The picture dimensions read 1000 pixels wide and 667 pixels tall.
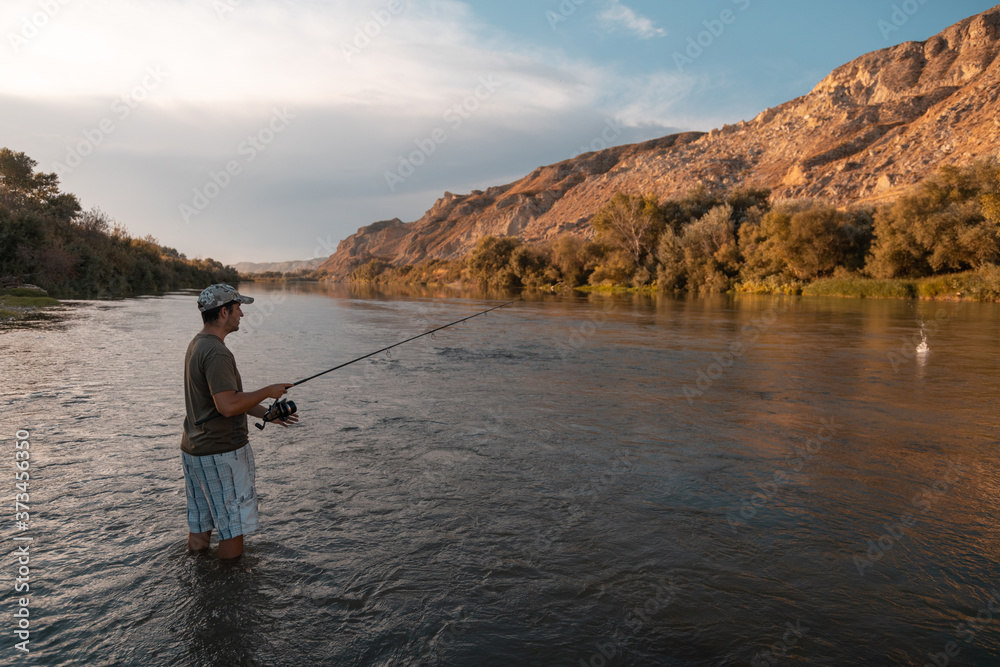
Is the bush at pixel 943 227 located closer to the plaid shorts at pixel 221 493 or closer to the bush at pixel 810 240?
the bush at pixel 810 240

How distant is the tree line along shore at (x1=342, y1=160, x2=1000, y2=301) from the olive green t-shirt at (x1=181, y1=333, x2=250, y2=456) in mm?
43388

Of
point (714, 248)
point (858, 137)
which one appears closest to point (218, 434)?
point (714, 248)

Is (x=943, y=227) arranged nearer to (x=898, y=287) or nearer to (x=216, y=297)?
(x=898, y=287)

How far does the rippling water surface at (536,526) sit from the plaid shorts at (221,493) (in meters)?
0.30

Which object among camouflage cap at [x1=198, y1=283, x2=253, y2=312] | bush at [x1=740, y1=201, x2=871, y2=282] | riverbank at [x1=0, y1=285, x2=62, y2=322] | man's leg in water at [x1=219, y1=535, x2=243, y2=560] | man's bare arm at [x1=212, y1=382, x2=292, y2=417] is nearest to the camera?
man's bare arm at [x1=212, y1=382, x2=292, y2=417]

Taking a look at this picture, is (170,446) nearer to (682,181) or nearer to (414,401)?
(414,401)

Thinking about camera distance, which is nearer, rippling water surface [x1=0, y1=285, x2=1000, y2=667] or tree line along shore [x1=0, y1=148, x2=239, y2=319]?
rippling water surface [x1=0, y1=285, x2=1000, y2=667]

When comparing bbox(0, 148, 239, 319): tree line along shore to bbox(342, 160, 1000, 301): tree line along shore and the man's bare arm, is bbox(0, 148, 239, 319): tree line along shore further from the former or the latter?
bbox(342, 160, 1000, 301): tree line along shore

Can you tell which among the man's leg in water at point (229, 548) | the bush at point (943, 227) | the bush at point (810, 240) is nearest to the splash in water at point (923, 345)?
the man's leg in water at point (229, 548)

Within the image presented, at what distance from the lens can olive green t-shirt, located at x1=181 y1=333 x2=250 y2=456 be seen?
4230 mm

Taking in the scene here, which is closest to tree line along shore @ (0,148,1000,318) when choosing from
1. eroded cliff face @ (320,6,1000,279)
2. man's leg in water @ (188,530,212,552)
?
eroded cliff face @ (320,6,1000,279)

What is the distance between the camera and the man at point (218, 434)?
13.9 feet

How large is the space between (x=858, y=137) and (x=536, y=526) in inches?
4240

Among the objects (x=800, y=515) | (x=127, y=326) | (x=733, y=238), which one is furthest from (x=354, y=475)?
(x=733, y=238)
